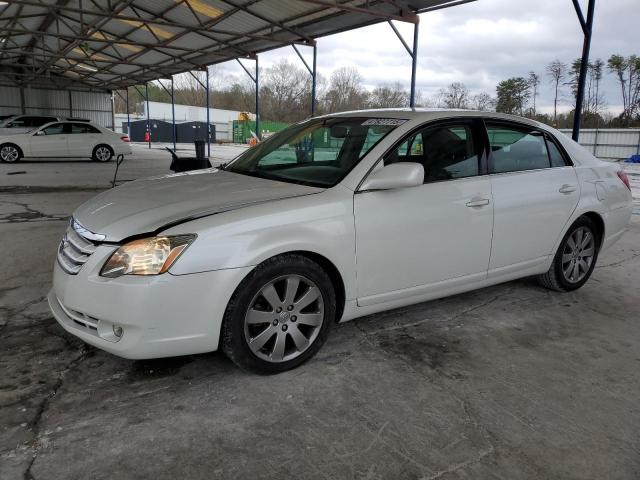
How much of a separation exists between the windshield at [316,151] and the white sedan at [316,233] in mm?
15

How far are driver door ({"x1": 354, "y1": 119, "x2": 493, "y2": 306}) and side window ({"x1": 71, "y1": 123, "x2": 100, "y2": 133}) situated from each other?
16.9m

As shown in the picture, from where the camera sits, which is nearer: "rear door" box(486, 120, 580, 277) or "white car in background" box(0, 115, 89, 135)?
"rear door" box(486, 120, 580, 277)

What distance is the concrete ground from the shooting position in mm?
2115

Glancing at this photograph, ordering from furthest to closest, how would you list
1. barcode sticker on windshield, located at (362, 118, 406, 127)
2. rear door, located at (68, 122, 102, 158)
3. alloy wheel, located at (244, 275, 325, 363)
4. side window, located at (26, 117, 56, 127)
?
rear door, located at (68, 122, 102, 158), side window, located at (26, 117, 56, 127), barcode sticker on windshield, located at (362, 118, 406, 127), alloy wheel, located at (244, 275, 325, 363)

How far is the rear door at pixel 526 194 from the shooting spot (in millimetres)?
3598

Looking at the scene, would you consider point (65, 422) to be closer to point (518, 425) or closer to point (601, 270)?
point (518, 425)

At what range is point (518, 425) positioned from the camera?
243cm

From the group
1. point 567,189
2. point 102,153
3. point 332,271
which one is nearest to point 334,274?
point 332,271

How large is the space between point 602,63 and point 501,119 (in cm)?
5343

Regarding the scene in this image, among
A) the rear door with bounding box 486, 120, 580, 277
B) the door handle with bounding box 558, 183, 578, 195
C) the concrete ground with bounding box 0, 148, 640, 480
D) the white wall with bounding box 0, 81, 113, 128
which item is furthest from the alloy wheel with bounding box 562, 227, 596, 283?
the white wall with bounding box 0, 81, 113, 128

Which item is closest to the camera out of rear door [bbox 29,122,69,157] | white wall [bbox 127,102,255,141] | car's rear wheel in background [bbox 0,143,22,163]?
car's rear wheel in background [bbox 0,143,22,163]

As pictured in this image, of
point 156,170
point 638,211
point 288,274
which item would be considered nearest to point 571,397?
point 288,274

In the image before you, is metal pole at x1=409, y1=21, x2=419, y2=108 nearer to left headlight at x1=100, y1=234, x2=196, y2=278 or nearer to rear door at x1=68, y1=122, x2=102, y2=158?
left headlight at x1=100, y1=234, x2=196, y2=278

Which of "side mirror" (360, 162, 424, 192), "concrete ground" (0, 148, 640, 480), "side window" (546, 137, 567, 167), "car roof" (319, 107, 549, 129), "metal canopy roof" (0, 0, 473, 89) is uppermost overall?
"metal canopy roof" (0, 0, 473, 89)
